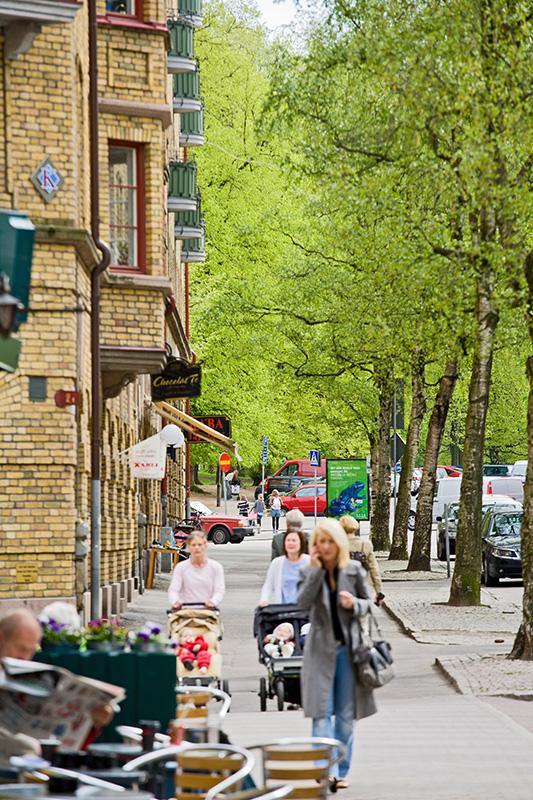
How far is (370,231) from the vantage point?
93.5 feet

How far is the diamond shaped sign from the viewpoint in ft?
65.7

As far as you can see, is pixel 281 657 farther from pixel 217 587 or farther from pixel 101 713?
pixel 101 713

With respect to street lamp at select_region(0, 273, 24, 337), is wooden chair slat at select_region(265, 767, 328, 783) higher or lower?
lower

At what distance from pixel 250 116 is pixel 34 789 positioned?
185 ft

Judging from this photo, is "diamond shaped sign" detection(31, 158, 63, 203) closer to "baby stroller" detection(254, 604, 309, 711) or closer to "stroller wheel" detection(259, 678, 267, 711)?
"baby stroller" detection(254, 604, 309, 711)

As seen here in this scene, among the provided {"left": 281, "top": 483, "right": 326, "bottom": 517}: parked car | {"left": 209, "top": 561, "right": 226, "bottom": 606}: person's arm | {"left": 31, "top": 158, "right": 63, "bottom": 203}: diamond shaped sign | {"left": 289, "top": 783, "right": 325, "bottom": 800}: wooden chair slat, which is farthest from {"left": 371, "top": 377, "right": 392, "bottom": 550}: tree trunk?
{"left": 289, "top": 783, "right": 325, "bottom": 800}: wooden chair slat

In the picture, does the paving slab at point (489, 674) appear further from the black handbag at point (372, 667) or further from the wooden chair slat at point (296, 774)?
the wooden chair slat at point (296, 774)

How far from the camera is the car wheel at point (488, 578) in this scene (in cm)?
3878

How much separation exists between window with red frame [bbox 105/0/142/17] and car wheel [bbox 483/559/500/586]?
17108 mm

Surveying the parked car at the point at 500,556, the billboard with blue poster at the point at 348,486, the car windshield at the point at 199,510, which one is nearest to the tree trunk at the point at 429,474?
the parked car at the point at 500,556

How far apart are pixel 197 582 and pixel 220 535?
46715 millimetres

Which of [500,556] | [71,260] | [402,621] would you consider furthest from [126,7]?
[500,556]

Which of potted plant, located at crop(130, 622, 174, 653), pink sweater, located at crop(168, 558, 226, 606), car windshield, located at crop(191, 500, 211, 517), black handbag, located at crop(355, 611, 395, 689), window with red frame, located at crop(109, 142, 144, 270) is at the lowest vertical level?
black handbag, located at crop(355, 611, 395, 689)

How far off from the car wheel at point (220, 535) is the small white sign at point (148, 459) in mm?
32349
